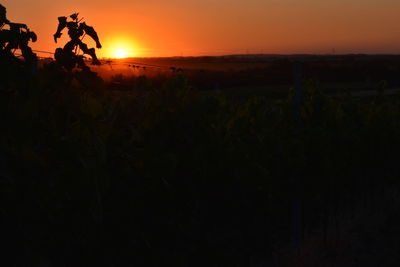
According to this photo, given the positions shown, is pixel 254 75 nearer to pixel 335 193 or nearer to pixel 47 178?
pixel 335 193

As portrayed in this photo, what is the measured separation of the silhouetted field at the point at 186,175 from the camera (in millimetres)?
3215

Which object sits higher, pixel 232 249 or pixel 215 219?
pixel 215 219

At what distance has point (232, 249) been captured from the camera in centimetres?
682

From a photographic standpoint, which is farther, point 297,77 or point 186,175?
point 297,77

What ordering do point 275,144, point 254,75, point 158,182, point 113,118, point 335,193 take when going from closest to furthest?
1. point 113,118
2. point 158,182
3. point 275,144
4. point 335,193
5. point 254,75

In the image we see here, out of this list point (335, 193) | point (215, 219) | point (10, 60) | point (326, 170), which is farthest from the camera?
point (335, 193)

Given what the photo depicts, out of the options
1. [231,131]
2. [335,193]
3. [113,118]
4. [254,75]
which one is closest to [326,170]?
[335,193]

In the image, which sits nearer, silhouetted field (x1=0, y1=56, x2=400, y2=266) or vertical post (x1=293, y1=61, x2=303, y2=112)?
silhouetted field (x1=0, y1=56, x2=400, y2=266)

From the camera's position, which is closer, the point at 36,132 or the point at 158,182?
the point at 36,132

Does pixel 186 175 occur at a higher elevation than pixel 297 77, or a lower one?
lower

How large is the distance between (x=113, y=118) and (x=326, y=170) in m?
5.11

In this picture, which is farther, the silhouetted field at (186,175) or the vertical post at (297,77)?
the vertical post at (297,77)

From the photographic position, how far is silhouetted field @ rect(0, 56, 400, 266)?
3.21 m

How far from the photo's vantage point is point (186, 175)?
5867mm
